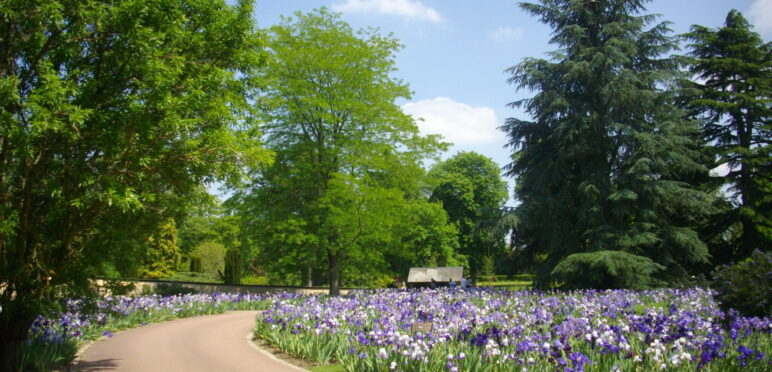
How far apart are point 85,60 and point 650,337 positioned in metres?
9.65

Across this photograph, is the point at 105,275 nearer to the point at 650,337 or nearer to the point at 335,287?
the point at 650,337

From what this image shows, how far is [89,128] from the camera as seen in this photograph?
22.4 ft

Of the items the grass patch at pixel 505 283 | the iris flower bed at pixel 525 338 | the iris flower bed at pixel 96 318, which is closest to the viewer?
the iris flower bed at pixel 525 338

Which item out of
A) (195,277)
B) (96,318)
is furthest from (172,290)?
(195,277)

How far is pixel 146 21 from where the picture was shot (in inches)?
284

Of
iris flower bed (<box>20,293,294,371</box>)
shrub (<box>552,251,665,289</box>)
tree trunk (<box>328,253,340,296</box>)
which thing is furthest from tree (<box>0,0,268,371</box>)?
shrub (<box>552,251,665,289</box>)

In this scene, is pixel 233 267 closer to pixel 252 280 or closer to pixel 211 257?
pixel 252 280

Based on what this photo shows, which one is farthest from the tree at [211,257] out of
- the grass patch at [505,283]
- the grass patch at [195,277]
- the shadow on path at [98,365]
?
the shadow on path at [98,365]

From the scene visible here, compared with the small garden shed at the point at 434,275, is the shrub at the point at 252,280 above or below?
below

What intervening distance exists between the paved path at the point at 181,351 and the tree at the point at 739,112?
858 inches

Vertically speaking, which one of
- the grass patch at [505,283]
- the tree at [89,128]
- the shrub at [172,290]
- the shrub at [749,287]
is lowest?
the grass patch at [505,283]

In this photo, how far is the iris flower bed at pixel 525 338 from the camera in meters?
6.61

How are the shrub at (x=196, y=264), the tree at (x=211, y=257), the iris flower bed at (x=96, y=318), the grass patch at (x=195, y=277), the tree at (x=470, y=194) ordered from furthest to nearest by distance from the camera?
the shrub at (x=196, y=264)
the tree at (x=211, y=257)
the tree at (x=470, y=194)
the grass patch at (x=195, y=277)
the iris flower bed at (x=96, y=318)

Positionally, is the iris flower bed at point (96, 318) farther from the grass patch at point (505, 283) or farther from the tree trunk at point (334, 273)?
the grass patch at point (505, 283)
